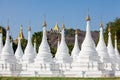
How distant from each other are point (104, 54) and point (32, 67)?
10559 millimetres

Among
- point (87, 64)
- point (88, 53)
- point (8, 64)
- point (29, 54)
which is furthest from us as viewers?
point (29, 54)

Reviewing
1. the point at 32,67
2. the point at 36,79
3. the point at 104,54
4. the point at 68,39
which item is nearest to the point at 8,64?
Answer: the point at 32,67

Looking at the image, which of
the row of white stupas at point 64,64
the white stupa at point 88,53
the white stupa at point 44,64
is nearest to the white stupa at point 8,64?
the row of white stupas at point 64,64

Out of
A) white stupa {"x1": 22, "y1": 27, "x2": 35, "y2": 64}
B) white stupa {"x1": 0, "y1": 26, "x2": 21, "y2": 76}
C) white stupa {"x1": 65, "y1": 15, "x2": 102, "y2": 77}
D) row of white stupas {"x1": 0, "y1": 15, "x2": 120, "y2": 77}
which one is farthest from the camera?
white stupa {"x1": 22, "y1": 27, "x2": 35, "y2": 64}

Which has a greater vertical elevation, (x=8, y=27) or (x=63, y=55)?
(x=8, y=27)

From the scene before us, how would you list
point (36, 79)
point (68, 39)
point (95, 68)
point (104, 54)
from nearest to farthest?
1. point (36, 79)
2. point (95, 68)
3. point (104, 54)
4. point (68, 39)

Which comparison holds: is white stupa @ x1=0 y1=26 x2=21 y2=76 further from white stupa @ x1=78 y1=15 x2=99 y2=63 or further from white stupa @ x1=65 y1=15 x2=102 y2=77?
white stupa @ x1=78 y1=15 x2=99 y2=63

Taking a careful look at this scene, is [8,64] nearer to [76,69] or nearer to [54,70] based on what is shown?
[54,70]

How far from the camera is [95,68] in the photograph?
139 ft

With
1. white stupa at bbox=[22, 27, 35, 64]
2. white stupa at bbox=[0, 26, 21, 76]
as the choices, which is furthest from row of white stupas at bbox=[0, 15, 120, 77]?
white stupa at bbox=[22, 27, 35, 64]

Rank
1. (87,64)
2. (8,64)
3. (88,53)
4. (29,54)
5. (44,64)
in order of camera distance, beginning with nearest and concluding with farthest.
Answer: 1. (87,64)
2. (88,53)
3. (44,64)
4. (8,64)
5. (29,54)

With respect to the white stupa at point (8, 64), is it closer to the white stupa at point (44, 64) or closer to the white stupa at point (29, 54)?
the white stupa at point (44, 64)

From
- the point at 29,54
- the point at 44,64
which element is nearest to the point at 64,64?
the point at 44,64

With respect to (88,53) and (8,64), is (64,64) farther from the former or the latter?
(88,53)
